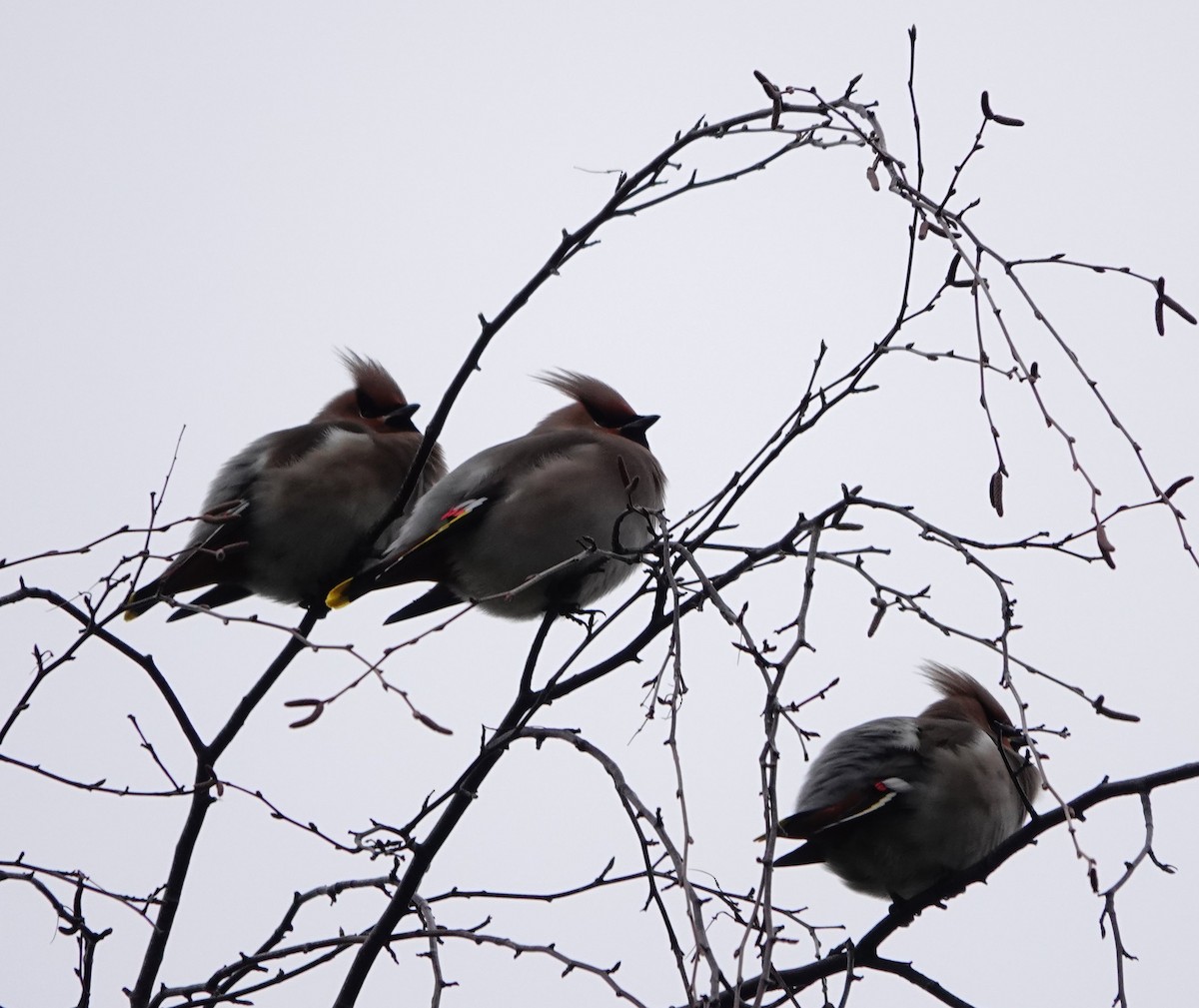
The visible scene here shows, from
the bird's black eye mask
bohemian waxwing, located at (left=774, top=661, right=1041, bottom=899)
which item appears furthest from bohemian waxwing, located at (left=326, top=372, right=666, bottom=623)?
bohemian waxwing, located at (left=774, top=661, right=1041, bottom=899)

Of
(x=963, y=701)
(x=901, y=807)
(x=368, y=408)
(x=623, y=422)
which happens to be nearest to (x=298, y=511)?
(x=368, y=408)

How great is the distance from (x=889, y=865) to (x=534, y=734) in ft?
5.74

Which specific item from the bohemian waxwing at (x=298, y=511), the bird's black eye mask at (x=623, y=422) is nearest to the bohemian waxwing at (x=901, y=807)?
the bird's black eye mask at (x=623, y=422)

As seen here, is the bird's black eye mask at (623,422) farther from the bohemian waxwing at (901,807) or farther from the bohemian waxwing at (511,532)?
the bohemian waxwing at (901,807)

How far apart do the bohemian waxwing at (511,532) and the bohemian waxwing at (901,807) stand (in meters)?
0.87

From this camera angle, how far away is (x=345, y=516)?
4.43 meters

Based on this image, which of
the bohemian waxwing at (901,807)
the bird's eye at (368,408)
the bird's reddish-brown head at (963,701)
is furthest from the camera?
the bird's eye at (368,408)

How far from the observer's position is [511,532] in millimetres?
4027

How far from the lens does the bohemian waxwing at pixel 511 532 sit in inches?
157

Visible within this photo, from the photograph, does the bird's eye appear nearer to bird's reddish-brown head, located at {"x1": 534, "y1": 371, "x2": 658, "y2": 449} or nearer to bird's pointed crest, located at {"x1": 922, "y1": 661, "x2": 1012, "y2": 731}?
bird's reddish-brown head, located at {"x1": 534, "y1": 371, "x2": 658, "y2": 449}

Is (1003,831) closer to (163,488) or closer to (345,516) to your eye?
(345,516)

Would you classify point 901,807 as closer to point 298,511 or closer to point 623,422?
point 623,422

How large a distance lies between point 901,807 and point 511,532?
1348 mm

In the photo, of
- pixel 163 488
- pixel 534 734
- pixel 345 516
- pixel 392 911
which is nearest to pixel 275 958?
pixel 392 911
